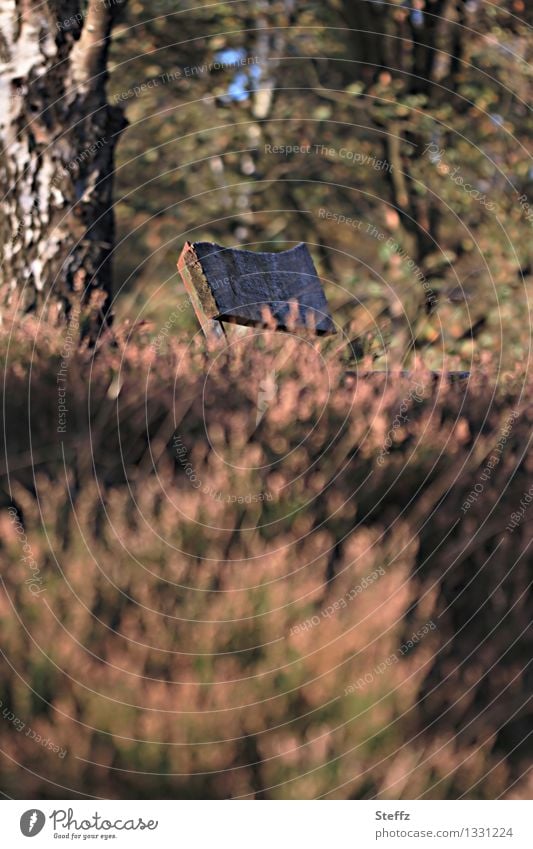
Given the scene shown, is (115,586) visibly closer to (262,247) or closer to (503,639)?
(503,639)

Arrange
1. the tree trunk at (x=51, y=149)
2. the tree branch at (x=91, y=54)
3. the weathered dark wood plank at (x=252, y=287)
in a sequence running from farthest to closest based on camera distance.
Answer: the tree branch at (x=91, y=54) < the tree trunk at (x=51, y=149) < the weathered dark wood plank at (x=252, y=287)

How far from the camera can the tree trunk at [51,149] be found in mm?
6246

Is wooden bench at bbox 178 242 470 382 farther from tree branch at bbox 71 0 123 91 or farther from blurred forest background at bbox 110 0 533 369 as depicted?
tree branch at bbox 71 0 123 91

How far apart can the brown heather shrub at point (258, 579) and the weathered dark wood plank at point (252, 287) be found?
16 cm

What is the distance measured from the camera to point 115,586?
3.71 metres

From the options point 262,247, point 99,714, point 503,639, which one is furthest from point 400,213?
point 99,714

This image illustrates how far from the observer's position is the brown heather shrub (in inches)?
128

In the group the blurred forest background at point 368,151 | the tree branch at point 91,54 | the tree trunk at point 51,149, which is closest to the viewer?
the tree trunk at point 51,149

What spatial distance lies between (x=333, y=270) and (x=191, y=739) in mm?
11498

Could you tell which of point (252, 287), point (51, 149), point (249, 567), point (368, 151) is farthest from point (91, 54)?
point (368, 151)

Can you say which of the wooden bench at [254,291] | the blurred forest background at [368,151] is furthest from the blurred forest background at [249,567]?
the blurred forest background at [368,151]

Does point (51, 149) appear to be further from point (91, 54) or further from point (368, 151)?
point (368, 151)

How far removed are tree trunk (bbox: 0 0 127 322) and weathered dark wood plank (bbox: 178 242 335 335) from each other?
3.95 ft

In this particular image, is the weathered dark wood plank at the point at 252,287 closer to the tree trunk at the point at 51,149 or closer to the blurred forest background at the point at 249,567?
the blurred forest background at the point at 249,567
